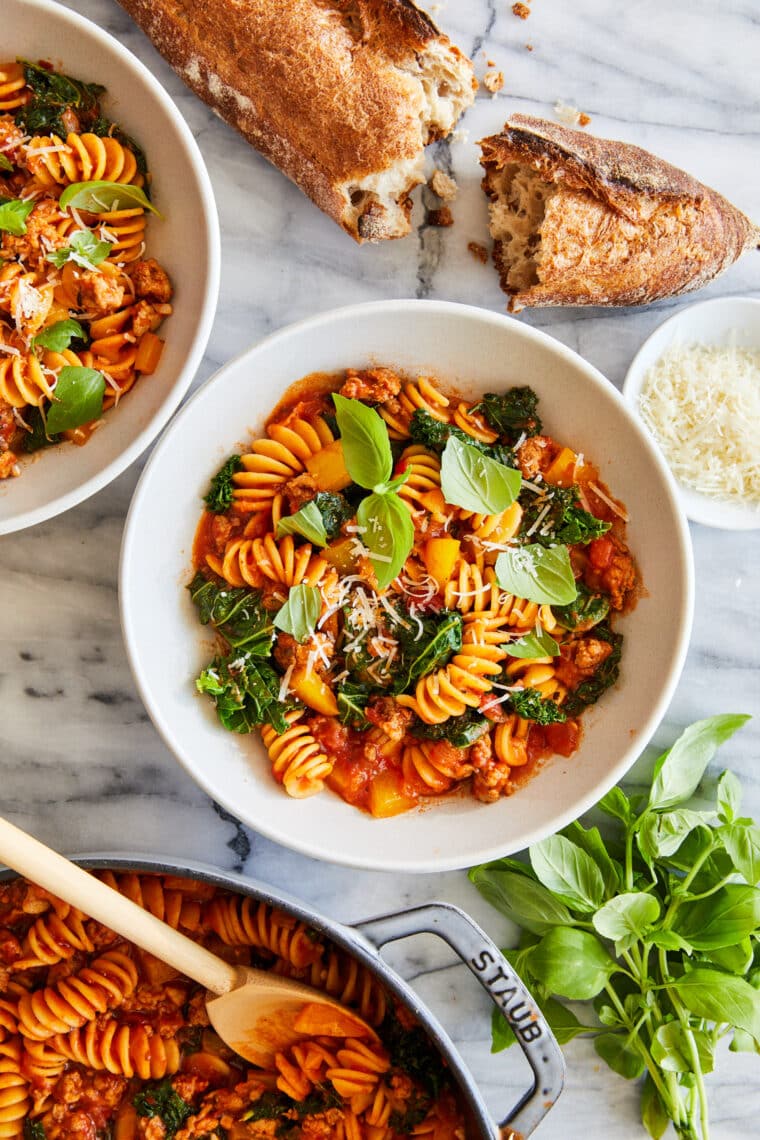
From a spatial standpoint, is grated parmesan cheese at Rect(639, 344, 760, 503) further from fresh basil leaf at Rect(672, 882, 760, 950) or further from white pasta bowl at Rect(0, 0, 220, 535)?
white pasta bowl at Rect(0, 0, 220, 535)

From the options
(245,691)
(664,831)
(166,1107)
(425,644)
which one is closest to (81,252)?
(245,691)

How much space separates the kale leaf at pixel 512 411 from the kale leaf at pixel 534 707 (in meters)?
0.82

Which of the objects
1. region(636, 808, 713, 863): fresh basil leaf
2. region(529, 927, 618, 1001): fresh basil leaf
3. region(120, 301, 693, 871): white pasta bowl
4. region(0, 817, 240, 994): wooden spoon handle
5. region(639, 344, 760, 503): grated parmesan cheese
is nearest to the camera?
region(0, 817, 240, 994): wooden spoon handle

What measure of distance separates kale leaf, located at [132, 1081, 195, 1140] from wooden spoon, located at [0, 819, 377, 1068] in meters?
0.26

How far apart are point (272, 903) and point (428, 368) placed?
171 centimetres

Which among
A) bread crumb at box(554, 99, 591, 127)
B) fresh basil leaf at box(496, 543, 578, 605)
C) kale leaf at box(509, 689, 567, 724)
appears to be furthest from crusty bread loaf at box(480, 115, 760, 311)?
kale leaf at box(509, 689, 567, 724)

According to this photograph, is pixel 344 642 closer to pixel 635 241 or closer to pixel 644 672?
pixel 644 672

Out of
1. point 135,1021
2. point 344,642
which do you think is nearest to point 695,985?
point 344,642

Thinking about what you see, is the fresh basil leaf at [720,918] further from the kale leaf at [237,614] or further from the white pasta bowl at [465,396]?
the kale leaf at [237,614]

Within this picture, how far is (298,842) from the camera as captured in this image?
2949mm

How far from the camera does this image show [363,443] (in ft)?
9.54

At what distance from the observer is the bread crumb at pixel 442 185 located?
3361 mm

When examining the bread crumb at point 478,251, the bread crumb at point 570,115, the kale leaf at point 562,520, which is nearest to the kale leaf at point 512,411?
the kale leaf at point 562,520

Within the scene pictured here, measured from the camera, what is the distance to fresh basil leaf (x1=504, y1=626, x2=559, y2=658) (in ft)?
10.1
